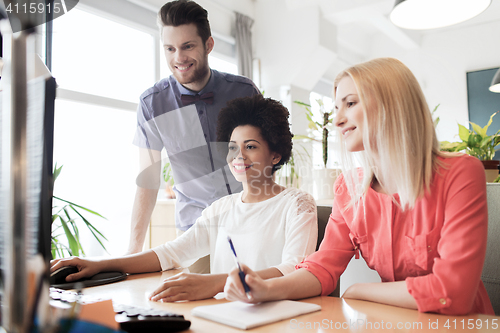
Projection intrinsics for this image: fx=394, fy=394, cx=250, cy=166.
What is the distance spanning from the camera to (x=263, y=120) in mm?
1337

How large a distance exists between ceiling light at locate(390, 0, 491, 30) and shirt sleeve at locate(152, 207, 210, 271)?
179 centimetres

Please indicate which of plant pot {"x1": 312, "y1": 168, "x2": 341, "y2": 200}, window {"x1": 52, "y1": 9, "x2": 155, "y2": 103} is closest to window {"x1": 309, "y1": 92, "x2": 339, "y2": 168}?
plant pot {"x1": 312, "y1": 168, "x2": 341, "y2": 200}

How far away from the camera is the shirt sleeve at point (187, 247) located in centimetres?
114

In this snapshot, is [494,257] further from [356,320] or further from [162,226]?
[162,226]

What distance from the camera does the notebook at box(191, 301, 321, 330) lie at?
0.61m

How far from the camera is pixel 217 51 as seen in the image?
12.9 ft

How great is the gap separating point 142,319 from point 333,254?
533 mm

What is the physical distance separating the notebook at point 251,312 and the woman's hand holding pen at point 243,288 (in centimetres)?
1

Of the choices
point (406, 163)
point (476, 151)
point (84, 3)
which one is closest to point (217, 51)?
point (84, 3)

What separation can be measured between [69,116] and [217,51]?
1.68 meters

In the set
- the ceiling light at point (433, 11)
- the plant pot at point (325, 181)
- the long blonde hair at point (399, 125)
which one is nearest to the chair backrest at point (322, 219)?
the long blonde hair at point (399, 125)

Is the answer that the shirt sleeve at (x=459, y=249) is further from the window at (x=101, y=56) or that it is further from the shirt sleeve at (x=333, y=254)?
the window at (x=101, y=56)

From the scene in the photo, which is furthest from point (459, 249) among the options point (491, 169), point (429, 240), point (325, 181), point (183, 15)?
point (325, 181)

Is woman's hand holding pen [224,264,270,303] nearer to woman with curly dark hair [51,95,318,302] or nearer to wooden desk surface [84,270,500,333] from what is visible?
wooden desk surface [84,270,500,333]
